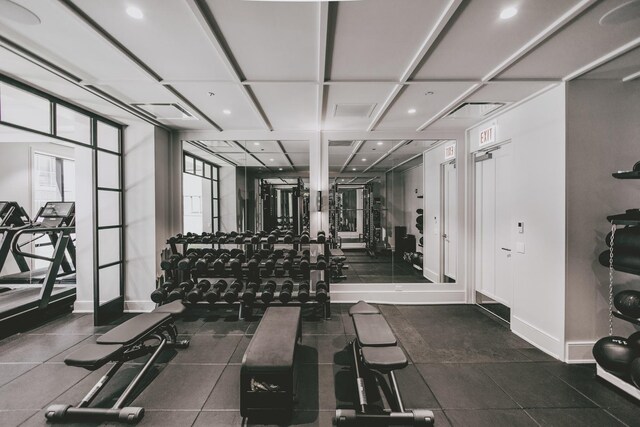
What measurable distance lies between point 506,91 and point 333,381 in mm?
3268

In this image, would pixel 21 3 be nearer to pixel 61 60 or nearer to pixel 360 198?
pixel 61 60

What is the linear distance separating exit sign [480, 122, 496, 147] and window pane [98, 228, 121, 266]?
522 cm

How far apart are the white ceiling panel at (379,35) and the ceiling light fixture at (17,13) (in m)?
1.91

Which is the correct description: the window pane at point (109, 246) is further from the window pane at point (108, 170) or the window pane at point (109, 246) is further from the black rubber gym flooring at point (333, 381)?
the black rubber gym flooring at point (333, 381)

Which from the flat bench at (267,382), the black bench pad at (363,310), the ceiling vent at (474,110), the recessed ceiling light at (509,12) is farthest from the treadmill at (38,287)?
the ceiling vent at (474,110)

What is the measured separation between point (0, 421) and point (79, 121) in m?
3.14

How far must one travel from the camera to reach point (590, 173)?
2.44 metres

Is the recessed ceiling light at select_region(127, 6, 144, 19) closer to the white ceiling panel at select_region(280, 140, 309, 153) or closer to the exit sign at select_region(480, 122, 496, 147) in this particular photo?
the white ceiling panel at select_region(280, 140, 309, 153)

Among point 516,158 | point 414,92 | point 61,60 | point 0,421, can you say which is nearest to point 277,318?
point 0,421

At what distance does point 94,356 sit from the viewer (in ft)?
6.08

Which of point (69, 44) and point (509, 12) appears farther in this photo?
point (69, 44)

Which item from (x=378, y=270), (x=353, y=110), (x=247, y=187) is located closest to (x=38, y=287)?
(x=247, y=187)

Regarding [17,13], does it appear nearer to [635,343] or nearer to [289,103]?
[289,103]

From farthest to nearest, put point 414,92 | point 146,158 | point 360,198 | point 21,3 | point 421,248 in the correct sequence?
1. point 360,198
2. point 421,248
3. point 146,158
4. point 414,92
5. point 21,3
